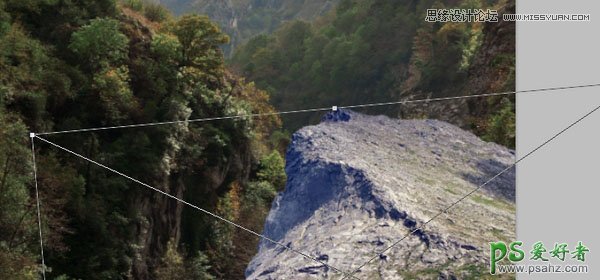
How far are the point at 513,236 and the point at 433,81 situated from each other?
62516 mm

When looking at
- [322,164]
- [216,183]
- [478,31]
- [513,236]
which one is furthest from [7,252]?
[478,31]

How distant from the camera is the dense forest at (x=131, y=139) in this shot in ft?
87.4

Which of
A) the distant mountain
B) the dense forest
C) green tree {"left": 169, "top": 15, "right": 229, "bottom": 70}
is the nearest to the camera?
the dense forest

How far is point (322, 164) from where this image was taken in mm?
11055

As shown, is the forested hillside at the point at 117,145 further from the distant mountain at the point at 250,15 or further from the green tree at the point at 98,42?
the distant mountain at the point at 250,15

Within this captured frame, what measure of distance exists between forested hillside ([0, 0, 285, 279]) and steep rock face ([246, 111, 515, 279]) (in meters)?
12.0

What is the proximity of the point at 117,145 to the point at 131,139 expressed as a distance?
87cm

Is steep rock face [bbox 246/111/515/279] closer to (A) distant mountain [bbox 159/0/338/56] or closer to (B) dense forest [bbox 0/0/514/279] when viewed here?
(B) dense forest [bbox 0/0/514/279]

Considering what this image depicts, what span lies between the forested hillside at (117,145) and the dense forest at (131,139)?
66 millimetres

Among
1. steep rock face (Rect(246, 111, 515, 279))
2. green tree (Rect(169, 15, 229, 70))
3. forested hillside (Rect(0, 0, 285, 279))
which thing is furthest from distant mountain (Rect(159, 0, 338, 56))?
steep rock face (Rect(246, 111, 515, 279))

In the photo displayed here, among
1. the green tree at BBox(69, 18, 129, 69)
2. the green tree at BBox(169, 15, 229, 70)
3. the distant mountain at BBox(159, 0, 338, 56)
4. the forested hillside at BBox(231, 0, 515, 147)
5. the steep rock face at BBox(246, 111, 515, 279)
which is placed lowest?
the steep rock face at BBox(246, 111, 515, 279)

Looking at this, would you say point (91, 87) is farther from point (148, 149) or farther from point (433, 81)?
point (433, 81)

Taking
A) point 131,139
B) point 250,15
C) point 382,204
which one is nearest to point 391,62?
point 131,139

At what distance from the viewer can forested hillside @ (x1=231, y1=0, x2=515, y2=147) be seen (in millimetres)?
46331
